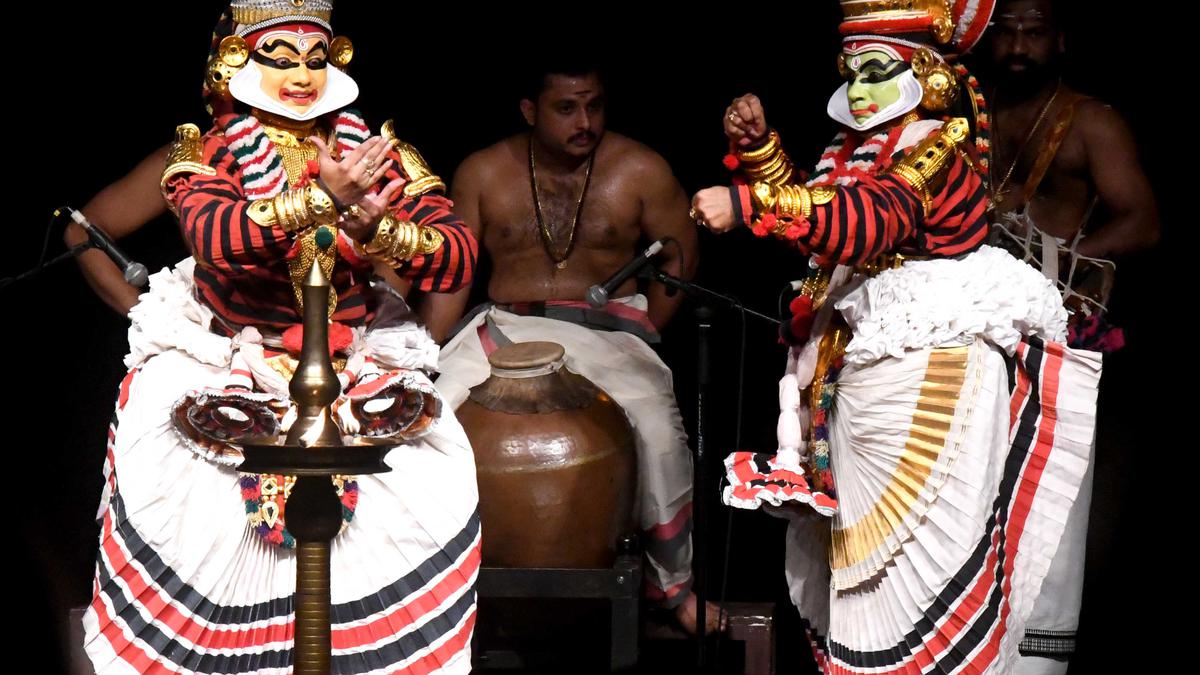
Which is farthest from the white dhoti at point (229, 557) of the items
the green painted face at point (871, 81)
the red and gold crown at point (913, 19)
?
the red and gold crown at point (913, 19)

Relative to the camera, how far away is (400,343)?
4.43 meters

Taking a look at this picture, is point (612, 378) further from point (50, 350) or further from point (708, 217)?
point (50, 350)

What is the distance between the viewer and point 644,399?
5.48 meters

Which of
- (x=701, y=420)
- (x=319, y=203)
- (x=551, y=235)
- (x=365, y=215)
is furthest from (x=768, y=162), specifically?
(x=551, y=235)

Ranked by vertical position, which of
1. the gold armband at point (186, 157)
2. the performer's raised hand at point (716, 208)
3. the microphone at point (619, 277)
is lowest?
the microphone at point (619, 277)

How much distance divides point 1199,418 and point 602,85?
221cm

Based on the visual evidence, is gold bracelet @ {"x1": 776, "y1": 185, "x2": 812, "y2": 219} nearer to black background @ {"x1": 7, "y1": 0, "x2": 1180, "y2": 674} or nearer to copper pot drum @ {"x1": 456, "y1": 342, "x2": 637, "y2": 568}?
copper pot drum @ {"x1": 456, "y1": 342, "x2": 637, "y2": 568}

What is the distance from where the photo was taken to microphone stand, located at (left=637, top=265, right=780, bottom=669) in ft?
15.8

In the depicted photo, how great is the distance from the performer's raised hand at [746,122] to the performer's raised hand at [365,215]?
2.99 feet

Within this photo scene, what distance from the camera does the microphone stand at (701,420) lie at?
480cm

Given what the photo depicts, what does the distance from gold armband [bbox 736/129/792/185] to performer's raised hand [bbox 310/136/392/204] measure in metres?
1.03

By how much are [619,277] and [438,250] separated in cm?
69

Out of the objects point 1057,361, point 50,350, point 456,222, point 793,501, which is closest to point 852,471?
point 793,501

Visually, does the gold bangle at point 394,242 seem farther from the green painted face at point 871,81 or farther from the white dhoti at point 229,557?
the green painted face at point 871,81
